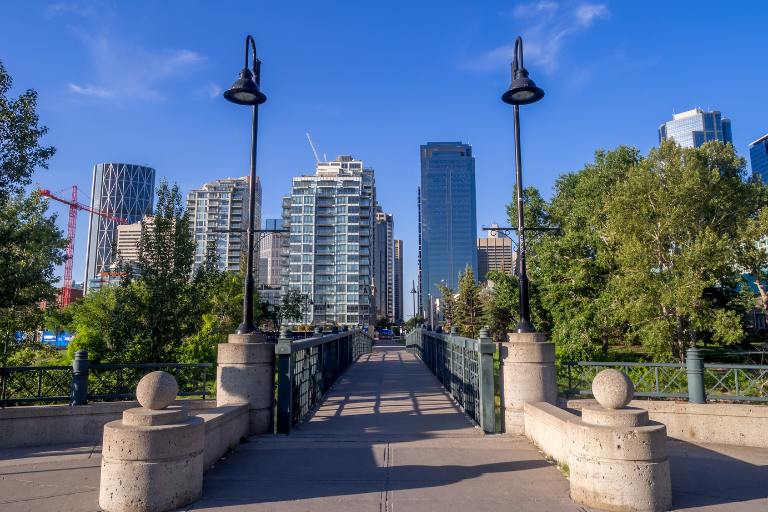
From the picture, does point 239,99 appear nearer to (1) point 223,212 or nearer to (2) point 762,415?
(2) point 762,415

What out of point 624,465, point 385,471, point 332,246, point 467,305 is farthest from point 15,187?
point 332,246

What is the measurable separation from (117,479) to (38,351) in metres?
14.3

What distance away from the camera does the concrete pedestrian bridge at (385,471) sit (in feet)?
16.7

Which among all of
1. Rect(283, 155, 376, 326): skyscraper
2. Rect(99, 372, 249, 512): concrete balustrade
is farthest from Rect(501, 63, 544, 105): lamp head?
Rect(283, 155, 376, 326): skyscraper

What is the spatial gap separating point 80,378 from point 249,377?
9.80ft

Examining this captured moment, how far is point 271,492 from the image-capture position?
5.38 meters

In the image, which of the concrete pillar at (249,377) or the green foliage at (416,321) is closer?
the concrete pillar at (249,377)

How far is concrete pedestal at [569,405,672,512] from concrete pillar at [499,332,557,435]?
298 cm

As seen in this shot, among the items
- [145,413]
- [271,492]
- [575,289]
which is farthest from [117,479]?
[575,289]

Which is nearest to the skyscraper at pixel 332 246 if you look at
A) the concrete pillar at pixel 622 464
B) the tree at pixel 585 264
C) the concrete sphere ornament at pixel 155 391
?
the tree at pixel 585 264

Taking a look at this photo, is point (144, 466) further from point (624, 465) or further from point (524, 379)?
point (524, 379)

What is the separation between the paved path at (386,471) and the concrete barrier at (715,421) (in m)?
2.70

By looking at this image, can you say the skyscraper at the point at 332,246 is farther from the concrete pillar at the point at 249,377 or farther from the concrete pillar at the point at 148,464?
the concrete pillar at the point at 148,464

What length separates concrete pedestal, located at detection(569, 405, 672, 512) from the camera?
492 cm
